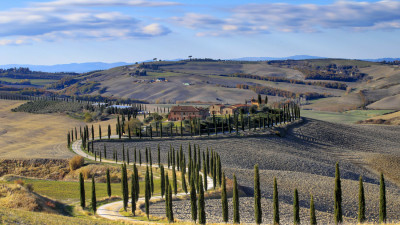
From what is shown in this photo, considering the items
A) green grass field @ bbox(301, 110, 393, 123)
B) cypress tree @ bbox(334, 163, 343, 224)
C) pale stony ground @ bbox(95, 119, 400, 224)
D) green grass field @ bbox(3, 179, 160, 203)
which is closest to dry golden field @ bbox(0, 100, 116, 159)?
pale stony ground @ bbox(95, 119, 400, 224)

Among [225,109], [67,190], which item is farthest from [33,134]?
[67,190]

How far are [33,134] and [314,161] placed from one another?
6797cm

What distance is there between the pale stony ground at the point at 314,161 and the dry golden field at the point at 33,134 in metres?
12.7

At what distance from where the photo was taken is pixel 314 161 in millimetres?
86812

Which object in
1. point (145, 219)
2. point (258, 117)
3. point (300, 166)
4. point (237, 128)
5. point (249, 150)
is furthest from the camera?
point (258, 117)

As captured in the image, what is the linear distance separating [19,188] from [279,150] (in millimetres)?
56937

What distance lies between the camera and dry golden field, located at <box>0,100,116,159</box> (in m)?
90.8

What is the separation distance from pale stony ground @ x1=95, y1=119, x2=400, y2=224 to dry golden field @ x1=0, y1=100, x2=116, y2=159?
12.7 meters

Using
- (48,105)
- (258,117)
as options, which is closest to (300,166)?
(258,117)

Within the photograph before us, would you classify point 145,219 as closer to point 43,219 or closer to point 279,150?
point 43,219

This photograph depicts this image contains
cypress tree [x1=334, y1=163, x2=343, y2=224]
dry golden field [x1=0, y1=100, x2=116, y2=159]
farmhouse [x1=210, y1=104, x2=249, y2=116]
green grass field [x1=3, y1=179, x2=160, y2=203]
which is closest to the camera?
cypress tree [x1=334, y1=163, x2=343, y2=224]

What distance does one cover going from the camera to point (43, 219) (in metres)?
34.4

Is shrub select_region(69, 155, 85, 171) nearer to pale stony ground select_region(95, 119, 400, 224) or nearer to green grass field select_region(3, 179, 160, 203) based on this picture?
pale stony ground select_region(95, 119, 400, 224)

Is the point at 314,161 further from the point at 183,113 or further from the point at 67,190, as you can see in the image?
the point at 67,190
